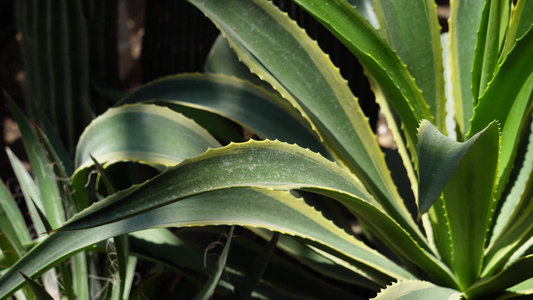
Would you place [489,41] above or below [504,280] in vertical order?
above

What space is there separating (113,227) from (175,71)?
86 centimetres

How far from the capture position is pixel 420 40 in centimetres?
109

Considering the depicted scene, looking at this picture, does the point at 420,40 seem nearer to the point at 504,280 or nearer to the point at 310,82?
the point at 310,82

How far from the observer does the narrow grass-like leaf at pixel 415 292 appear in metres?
0.88

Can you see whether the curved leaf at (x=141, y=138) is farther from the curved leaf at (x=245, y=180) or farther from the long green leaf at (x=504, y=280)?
the long green leaf at (x=504, y=280)

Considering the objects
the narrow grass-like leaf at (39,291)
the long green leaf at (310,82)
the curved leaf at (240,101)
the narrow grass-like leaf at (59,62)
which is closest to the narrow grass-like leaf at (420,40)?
the long green leaf at (310,82)

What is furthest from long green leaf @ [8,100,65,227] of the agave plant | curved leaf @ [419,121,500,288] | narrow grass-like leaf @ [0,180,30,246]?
curved leaf @ [419,121,500,288]

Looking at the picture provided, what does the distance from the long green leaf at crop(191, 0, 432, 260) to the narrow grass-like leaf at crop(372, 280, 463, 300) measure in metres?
0.12

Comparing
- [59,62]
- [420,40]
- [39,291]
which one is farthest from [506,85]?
[59,62]

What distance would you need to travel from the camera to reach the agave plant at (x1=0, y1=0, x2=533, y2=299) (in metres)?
0.87

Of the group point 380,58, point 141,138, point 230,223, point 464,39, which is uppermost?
point 464,39

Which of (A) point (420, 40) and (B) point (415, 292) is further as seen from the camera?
(A) point (420, 40)

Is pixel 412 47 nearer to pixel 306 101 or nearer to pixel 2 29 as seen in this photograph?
pixel 306 101

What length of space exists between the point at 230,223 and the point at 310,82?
1.06 ft
